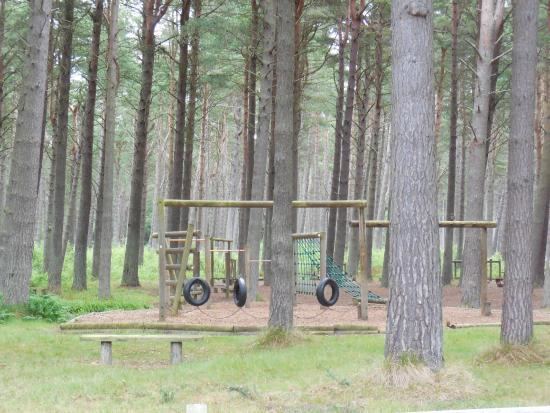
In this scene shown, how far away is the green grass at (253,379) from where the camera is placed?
623 cm

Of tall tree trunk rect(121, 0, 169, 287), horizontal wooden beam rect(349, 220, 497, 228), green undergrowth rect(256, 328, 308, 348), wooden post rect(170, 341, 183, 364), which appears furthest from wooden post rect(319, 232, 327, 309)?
tall tree trunk rect(121, 0, 169, 287)

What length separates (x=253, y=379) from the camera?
7457 mm

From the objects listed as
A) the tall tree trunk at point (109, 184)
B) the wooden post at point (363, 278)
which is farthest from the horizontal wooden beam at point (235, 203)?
the tall tree trunk at point (109, 184)

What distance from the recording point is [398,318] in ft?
22.9

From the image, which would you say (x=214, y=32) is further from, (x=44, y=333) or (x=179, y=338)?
(x=179, y=338)

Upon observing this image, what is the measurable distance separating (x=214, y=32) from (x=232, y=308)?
7472 mm

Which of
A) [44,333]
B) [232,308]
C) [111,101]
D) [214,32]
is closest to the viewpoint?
[44,333]

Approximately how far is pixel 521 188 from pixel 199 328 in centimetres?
544

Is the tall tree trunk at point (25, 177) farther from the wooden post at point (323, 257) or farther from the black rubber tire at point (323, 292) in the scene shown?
the wooden post at point (323, 257)

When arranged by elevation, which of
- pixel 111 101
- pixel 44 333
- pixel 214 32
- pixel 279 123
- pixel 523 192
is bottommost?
pixel 44 333

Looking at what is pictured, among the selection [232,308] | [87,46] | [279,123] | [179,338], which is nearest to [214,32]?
[87,46]

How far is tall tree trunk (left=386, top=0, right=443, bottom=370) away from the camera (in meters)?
6.92

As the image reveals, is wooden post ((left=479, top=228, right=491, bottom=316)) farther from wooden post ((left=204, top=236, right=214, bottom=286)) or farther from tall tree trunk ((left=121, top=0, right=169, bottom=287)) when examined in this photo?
tall tree trunk ((left=121, top=0, right=169, bottom=287))

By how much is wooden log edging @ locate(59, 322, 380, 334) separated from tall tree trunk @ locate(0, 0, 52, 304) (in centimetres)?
146
